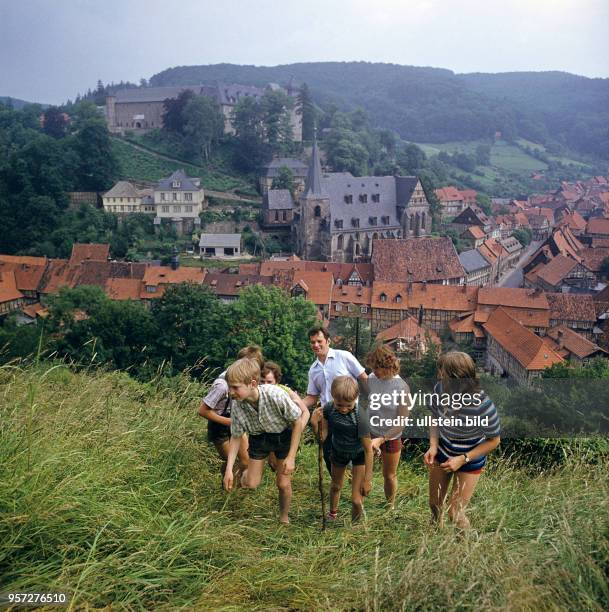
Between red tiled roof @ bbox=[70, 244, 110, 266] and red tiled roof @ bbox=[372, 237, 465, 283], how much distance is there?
17.3 m

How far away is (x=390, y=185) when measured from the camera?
54.4 metres

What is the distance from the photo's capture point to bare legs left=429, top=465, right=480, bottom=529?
13.7ft

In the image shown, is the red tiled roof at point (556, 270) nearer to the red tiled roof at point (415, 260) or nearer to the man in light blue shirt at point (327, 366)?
the red tiled roof at point (415, 260)

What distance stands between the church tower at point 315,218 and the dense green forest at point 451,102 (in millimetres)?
83150

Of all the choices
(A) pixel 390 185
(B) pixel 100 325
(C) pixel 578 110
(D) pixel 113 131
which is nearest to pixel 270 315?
(B) pixel 100 325

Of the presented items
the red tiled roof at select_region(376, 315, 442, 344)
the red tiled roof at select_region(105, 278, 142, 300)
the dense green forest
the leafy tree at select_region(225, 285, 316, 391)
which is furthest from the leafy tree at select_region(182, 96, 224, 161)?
the dense green forest

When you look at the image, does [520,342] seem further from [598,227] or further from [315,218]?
[598,227]

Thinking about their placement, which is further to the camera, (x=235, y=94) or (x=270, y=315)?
(x=235, y=94)

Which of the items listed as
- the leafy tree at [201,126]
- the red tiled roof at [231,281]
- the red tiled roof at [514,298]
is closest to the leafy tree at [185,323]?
the red tiled roof at [231,281]

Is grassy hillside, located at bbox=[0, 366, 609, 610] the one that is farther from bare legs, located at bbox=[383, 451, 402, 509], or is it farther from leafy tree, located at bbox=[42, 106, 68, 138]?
leafy tree, located at bbox=[42, 106, 68, 138]

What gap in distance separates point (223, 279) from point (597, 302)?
1999 cm

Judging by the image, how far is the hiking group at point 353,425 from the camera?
419cm

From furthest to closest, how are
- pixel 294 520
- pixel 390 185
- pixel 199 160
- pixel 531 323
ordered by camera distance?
pixel 199 160
pixel 390 185
pixel 531 323
pixel 294 520

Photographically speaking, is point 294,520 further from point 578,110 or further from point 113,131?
point 578,110
